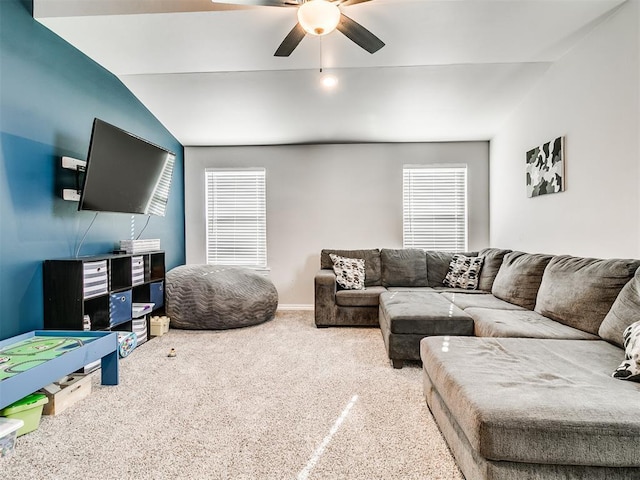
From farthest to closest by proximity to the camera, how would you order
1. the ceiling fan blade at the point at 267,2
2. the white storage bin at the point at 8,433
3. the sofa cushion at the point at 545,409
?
the ceiling fan blade at the point at 267,2 → the white storage bin at the point at 8,433 → the sofa cushion at the point at 545,409

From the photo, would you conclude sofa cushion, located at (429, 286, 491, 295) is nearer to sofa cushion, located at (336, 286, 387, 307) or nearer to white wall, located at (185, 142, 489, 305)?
sofa cushion, located at (336, 286, 387, 307)

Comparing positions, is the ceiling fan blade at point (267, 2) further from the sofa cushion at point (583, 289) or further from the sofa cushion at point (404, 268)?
the sofa cushion at point (404, 268)

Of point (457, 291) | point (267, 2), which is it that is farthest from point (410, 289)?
point (267, 2)

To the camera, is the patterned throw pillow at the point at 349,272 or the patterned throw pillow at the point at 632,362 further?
the patterned throw pillow at the point at 349,272

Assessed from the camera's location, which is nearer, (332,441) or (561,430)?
(561,430)

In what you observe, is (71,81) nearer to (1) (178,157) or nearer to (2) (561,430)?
(1) (178,157)

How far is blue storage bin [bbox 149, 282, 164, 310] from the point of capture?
12.1 feet

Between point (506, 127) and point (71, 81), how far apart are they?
463 cm

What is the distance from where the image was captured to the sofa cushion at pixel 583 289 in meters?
2.10

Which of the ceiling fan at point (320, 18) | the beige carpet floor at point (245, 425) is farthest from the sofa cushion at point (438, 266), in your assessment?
the ceiling fan at point (320, 18)

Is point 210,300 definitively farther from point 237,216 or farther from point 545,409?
point 545,409

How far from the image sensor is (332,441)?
1766 millimetres

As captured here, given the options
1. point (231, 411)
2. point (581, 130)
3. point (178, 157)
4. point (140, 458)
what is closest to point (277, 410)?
point (231, 411)

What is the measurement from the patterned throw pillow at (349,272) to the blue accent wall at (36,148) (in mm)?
2510
